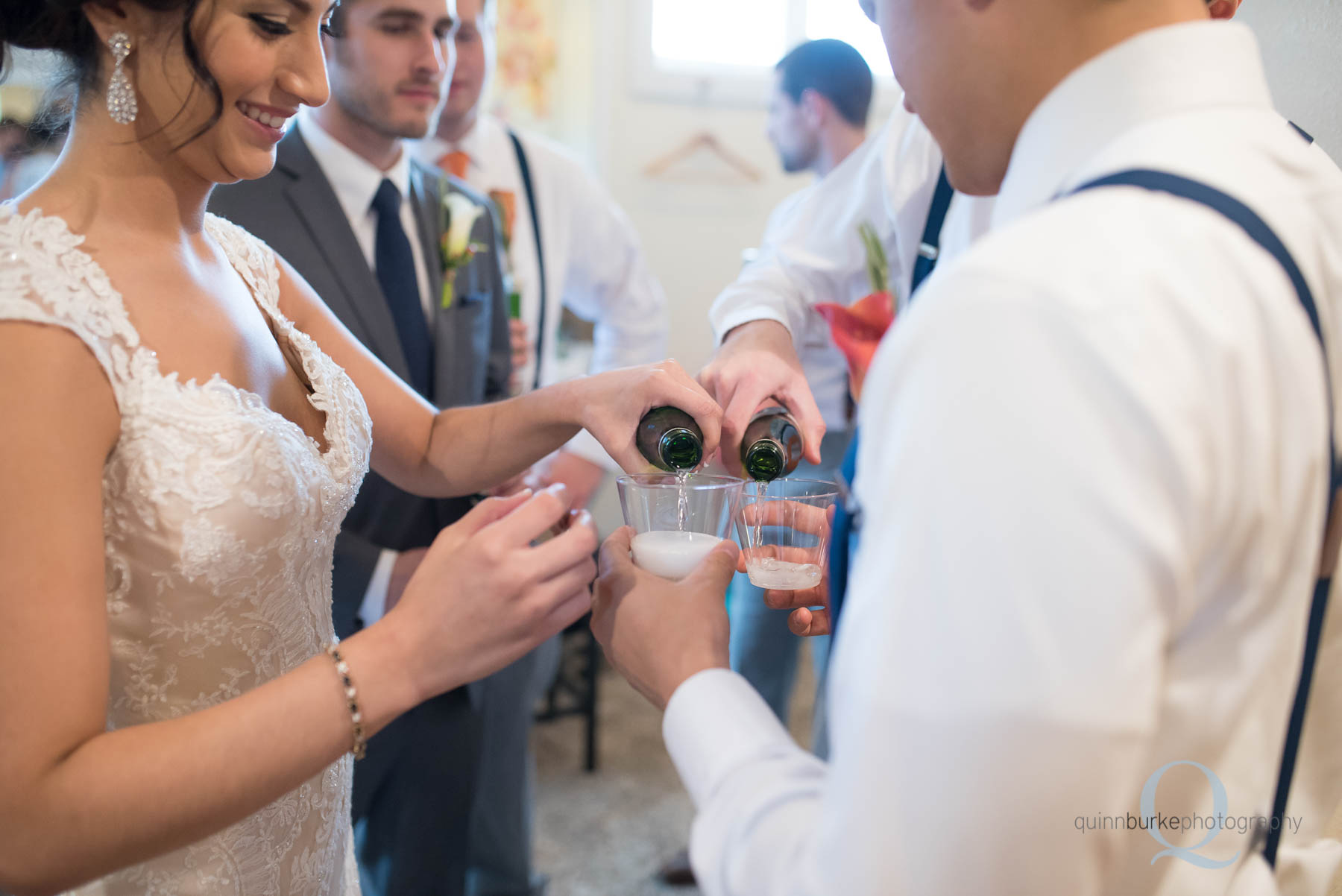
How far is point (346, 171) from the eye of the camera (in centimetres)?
228

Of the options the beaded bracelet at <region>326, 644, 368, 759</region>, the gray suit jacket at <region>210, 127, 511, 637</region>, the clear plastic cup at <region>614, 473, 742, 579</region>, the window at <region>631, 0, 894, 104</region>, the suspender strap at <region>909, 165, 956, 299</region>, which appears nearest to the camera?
the beaded bracelet at <region>326, 644, 368, 759</region>

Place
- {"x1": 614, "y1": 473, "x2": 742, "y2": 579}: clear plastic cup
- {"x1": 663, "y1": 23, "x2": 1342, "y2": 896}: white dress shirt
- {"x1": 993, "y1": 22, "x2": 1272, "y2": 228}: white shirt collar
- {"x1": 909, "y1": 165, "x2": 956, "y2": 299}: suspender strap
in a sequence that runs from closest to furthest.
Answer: {"x1": 663, "y1": 23, "x2": 1342, "y2": 896}: white dress shirt → {"x1": 993, "y1": 22, "x2": 1272, "y2": 228}: white shirt collar → {"x1": 614, "y1": 473, "x2": 742, "y2": 579}: clear plastic cup → {"x1": 909, "y1": 165, "x2": 956, "y2": 299}: suspender strap

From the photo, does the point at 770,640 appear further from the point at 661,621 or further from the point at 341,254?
the point at 661,621

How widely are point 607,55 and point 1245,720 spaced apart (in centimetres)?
493

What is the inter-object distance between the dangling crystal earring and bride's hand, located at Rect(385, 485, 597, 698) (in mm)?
643

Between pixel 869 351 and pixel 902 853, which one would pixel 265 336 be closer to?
pixel 902 853

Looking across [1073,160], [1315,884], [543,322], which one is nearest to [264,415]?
[1073,160]

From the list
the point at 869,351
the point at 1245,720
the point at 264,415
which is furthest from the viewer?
the point at 869,351

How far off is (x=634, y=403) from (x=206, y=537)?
647 millimetres

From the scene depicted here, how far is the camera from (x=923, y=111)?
0.91 meters

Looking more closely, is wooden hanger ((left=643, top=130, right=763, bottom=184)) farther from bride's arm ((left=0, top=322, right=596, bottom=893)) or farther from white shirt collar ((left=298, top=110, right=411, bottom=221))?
bride's arm ((left=0, top=322, right=596, bottom=893))

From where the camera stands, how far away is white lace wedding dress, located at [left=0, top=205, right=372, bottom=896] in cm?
104

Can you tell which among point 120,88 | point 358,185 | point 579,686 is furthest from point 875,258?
point 579,686

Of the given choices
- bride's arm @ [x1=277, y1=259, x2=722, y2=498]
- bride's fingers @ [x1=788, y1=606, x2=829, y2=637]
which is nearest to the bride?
bride's arm @ [x1=277, y1=259, x2=722, y2=498]
